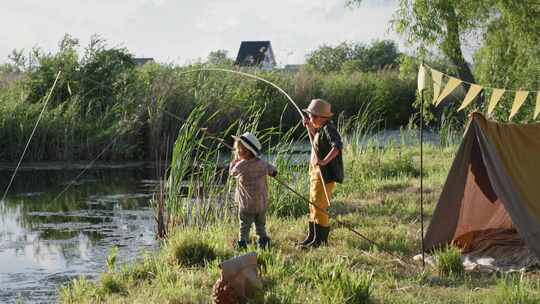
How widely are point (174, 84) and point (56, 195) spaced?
19.6ft

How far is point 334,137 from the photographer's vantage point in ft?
24.5

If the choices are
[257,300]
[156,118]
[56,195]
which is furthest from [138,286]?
[156,118]

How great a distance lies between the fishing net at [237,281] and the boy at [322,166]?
154 cm

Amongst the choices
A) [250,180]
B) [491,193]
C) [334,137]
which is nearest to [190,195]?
[250,180]

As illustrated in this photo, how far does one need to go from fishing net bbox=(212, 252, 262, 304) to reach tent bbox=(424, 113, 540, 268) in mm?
2057

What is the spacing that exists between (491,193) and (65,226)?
21.1 ft

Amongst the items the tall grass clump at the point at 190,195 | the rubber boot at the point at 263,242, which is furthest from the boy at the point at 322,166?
the tall grass clump at the point at 190,195

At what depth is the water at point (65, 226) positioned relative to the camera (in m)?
8.66

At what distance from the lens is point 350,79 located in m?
27.0

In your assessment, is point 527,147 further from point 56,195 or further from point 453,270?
point 56,195

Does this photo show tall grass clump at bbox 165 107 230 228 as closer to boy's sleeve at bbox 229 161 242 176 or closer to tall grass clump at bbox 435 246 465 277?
boy's sleeve at bbox 229 161 242 176

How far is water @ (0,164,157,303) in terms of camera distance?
866 cm

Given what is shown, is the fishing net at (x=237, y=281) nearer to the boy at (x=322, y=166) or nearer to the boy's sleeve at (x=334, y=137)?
the boy at (x=322, y=166)

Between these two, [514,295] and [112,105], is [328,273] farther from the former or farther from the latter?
[112,105]
